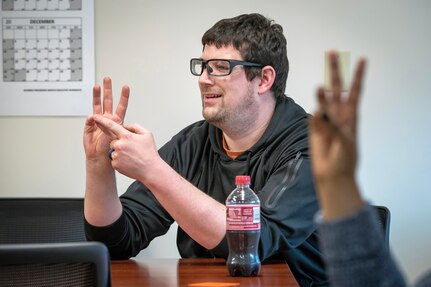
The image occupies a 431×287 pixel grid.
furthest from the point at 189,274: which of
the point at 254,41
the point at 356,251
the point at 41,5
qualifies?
the point at 41,5

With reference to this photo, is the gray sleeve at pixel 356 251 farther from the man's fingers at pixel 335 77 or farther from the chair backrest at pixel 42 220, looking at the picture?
the chair backrest at pixel 42 220

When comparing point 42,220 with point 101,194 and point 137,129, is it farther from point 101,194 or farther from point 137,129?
point 137,129

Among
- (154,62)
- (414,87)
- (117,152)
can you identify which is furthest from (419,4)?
(117,152)

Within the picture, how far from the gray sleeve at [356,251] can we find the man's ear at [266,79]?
1715 millimetres

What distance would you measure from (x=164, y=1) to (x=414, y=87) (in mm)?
1291

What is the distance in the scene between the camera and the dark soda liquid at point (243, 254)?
199 cm

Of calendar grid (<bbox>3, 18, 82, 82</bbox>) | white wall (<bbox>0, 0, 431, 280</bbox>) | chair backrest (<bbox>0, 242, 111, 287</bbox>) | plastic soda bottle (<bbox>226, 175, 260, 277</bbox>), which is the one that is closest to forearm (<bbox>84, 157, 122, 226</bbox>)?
plastic soda bottle (<bbox>226, 175, 260, 277</bbox>)

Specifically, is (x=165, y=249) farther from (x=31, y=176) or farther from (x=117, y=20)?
(x=117, y=20)

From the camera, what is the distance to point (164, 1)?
344 cm

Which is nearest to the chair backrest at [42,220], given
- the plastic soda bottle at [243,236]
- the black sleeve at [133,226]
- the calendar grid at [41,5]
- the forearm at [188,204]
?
the black sleeve at [133,226]

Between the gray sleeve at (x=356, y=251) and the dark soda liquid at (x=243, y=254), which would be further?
the dark soda liquid at (x=243, y=254)

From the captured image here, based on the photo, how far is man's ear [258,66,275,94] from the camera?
262cm

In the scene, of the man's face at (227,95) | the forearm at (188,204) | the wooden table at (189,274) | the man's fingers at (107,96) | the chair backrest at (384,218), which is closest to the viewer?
the wooden table at (189,274)

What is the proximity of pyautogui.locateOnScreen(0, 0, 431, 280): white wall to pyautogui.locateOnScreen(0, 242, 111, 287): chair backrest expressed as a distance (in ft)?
6.79
